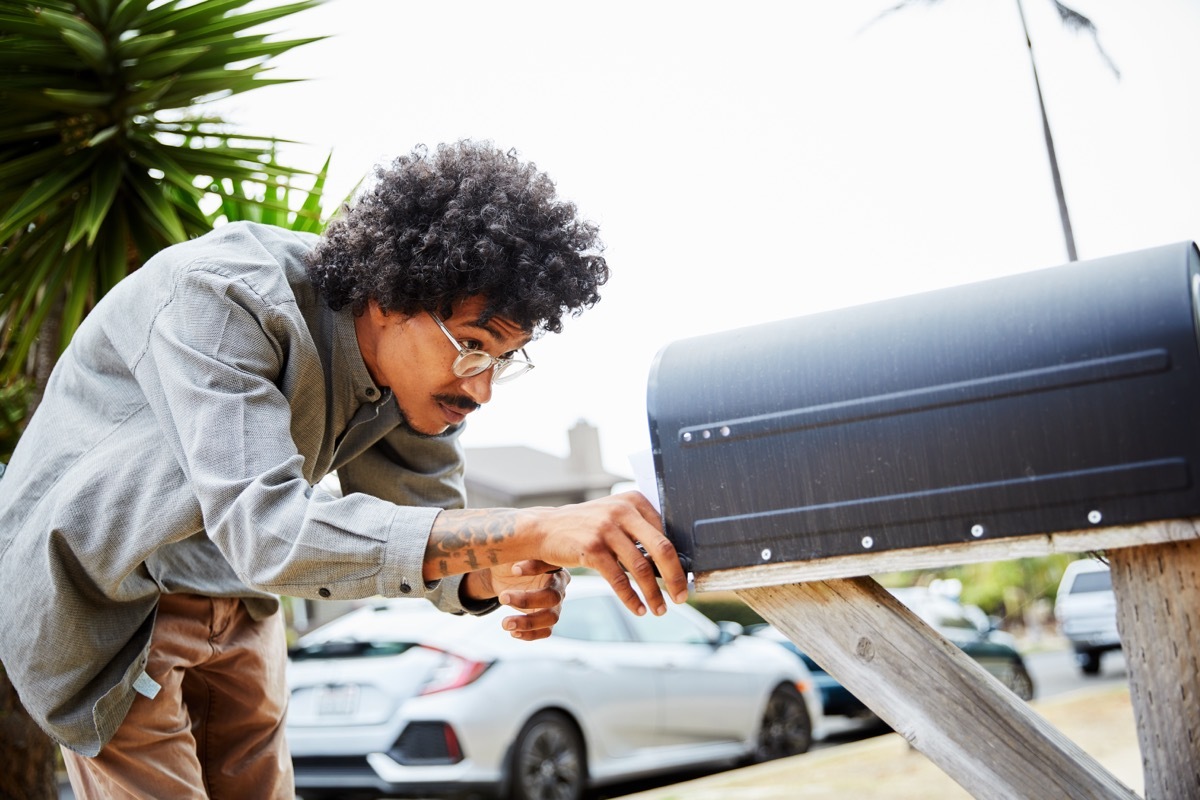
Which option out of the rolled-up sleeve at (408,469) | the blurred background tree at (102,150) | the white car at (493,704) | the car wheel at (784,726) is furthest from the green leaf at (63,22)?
the car wheel at (784,726)

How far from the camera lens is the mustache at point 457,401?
227cm

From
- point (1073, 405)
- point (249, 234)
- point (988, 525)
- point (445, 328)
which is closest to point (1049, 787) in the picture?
point (988, 525)

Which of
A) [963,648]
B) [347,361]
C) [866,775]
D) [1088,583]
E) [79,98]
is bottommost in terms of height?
[1088,583]

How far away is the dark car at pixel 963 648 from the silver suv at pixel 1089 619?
2.50 metres

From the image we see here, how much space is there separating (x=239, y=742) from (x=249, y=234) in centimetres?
117

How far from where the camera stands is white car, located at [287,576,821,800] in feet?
19.8

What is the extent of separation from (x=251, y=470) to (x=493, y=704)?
4752 mm

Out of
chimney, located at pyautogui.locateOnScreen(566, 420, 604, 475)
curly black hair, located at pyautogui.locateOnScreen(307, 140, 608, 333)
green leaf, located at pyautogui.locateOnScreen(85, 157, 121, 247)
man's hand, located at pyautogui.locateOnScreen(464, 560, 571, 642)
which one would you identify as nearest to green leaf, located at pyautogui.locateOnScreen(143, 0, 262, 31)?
green leaf, located at pyautogui.locateOnScreen(85, 157, 121, 247)

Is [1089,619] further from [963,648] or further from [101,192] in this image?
[101,192]

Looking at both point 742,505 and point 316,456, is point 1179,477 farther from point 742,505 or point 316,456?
point 316,456

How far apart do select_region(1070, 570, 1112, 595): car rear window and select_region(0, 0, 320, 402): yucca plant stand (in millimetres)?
16712

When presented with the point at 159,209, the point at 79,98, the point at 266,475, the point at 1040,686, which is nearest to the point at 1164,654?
the point at 266,475

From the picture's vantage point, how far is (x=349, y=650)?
6500mm

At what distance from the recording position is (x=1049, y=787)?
4.79 ft
